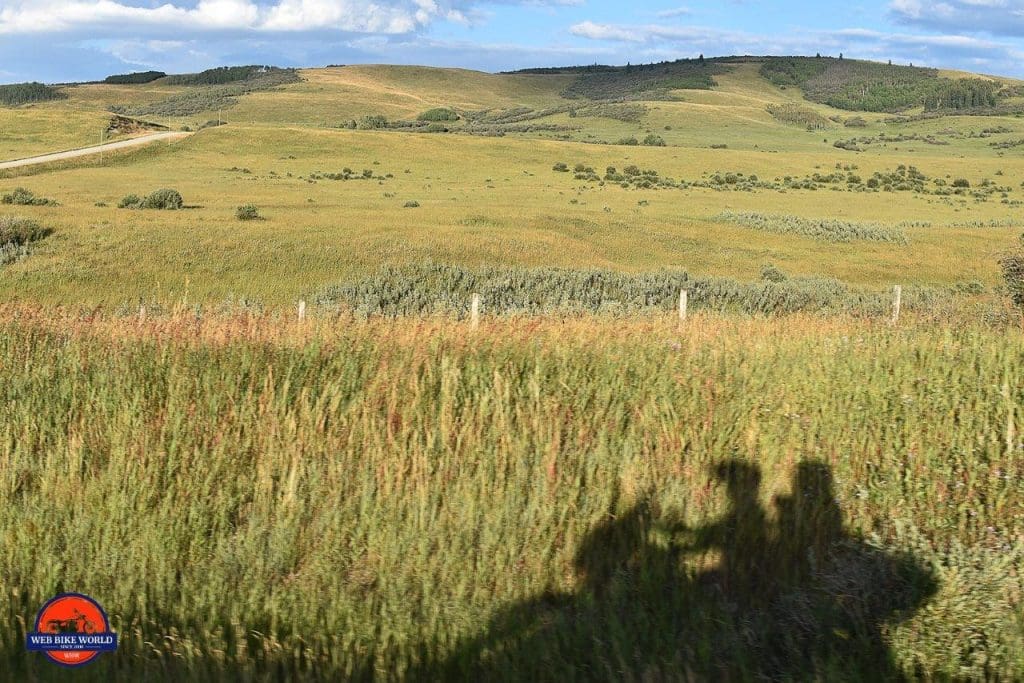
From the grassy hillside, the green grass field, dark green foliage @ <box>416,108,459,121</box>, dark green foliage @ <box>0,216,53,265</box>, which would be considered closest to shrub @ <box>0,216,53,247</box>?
dark green foliage @ <box>0,216,53,265</box>

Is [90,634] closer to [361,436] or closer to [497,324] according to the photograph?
[361,436]

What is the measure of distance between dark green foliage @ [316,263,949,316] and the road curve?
186 ft

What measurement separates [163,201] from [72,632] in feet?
164

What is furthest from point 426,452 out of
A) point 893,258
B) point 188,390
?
point 893,258

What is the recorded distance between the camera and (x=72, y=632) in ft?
14.2

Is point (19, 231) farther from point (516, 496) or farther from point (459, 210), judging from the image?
point (516, 496)

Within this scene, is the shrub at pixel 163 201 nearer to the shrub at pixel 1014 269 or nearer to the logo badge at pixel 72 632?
the shrub at pixel 1014 269

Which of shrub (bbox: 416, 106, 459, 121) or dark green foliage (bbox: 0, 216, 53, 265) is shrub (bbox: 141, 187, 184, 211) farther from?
shrub (bbox: 416, 106, 459, 121)

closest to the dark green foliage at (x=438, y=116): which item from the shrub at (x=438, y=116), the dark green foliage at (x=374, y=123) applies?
the shrub at (x=438, y=116)

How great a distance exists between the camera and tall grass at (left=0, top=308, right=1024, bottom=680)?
14.1ft

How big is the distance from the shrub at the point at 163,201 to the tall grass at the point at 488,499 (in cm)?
4517

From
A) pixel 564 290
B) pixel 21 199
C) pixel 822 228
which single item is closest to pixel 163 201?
pixel 21 199

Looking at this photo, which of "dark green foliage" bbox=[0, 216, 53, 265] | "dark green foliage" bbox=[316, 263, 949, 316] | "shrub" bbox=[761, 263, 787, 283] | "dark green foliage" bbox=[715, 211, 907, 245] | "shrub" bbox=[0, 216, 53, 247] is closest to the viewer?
"dark green foliage" bbox=[316, 263, 949, 316]

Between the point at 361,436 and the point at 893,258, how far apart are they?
46167 millimetres
